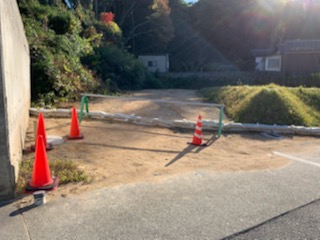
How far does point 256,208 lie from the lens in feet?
11.1

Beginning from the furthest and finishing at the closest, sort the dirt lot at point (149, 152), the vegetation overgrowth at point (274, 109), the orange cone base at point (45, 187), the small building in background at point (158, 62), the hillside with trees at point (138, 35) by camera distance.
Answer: the small building in background at point (158, 62)
the hillside with trees at point (138, 35)
the vegetation overgrowth at point (274, 109)
the dirt lot at point (149, 152)
the orange cone base at point (45, 187)

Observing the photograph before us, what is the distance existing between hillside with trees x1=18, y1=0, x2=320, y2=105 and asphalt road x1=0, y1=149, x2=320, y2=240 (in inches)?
304

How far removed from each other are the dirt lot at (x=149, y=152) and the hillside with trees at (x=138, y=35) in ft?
14.4

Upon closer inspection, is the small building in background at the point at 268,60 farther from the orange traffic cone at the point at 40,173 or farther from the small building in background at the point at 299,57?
the orange traffic cone at the point at 40,173

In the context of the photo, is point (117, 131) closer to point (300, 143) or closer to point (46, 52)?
point (300, 143)

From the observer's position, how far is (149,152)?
5.88 metres

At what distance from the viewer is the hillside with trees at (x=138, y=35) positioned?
496 inches

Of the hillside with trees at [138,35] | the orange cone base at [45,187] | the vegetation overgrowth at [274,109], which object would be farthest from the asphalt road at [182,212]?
the hillside with trees at [138,35]

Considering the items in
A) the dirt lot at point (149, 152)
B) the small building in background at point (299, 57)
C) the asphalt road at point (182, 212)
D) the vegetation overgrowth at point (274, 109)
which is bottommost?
the asphalt road at point (182, 212)

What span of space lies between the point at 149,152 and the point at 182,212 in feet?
8.73

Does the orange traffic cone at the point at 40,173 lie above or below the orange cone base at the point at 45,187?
above

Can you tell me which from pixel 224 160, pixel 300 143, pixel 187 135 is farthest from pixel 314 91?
pixel 224 160

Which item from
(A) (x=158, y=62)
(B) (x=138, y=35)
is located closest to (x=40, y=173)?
(A) (x=158, y=62)

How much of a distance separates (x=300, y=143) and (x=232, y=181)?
3716 mm
